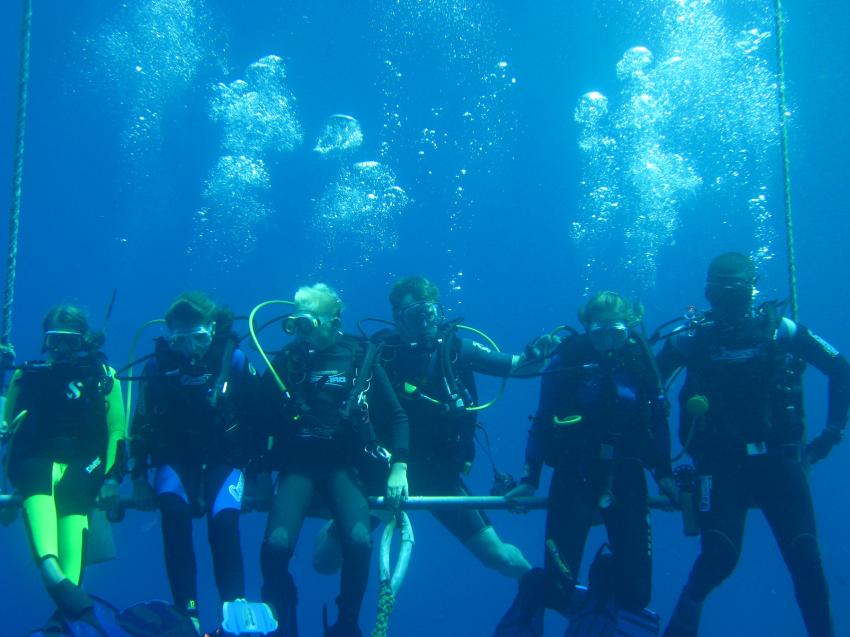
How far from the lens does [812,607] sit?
3.85 m

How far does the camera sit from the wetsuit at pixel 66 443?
4.02 meters

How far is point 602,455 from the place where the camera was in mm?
4184

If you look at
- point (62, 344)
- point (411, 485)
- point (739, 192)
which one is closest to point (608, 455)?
point (411, 485)

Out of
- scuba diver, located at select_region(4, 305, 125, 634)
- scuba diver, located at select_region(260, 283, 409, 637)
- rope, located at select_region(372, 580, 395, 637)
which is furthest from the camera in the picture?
scuba diver, located at select_region(4, 305, 125, 634)

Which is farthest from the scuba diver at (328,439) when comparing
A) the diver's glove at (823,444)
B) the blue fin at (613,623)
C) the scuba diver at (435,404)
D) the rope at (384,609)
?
the diver's glove at (823,444)

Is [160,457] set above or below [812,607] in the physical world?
above

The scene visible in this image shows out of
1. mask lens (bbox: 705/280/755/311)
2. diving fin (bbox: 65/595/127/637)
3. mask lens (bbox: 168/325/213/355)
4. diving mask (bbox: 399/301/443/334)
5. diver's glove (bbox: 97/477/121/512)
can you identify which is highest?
mask lens (bbox: 705/280/755/311)

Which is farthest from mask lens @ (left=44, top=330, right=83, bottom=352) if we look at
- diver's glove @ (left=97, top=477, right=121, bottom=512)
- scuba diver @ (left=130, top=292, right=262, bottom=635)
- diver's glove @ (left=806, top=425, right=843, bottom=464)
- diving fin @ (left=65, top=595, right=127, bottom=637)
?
diver's glove @ (left=806, top=425, right=843, bottom=464)

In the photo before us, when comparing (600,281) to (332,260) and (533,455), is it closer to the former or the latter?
(332,260)

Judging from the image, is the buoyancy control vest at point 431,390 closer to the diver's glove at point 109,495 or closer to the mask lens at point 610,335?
the mask lens at point 610,335

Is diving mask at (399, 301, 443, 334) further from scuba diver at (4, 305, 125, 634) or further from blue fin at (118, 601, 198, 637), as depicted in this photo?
blue fin at (118, 601, 198, 637)

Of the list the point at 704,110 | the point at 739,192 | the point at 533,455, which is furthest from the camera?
the point at 739,192

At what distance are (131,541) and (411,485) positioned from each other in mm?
49467

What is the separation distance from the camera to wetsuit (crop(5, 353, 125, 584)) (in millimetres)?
4023
